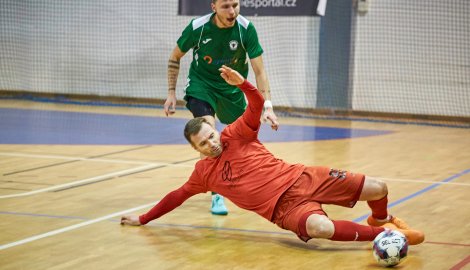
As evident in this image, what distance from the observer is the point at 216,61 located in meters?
7.08

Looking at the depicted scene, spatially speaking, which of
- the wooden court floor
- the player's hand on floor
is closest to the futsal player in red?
the wooden court floor

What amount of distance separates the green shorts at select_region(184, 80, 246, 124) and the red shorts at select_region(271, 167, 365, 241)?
1.54m

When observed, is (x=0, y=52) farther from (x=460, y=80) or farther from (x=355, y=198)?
(x=355, y=198)

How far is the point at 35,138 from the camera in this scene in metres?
11.5

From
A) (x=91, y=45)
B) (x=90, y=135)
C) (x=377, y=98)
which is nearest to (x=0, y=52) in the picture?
(x=91, y=45)

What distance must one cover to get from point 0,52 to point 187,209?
1137cm

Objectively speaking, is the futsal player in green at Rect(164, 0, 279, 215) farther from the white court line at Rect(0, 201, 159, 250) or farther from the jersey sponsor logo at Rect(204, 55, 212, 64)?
the white court line at Rect(0, 201, 159, 250)

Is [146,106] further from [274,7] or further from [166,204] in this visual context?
[166,204]

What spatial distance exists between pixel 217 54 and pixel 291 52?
8874 mm

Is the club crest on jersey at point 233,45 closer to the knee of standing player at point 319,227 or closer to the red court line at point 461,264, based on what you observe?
the knee of standing player at point 319,227

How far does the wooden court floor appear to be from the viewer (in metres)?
5.40

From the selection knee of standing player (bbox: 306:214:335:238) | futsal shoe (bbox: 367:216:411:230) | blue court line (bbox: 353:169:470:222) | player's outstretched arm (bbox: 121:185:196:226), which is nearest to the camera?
knee of standing player (bbox: 306:214:335:238)

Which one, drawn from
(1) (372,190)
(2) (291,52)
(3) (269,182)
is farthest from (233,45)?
(2) (291,52)

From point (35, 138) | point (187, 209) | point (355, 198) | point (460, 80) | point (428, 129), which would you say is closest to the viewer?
point (355, 198)
